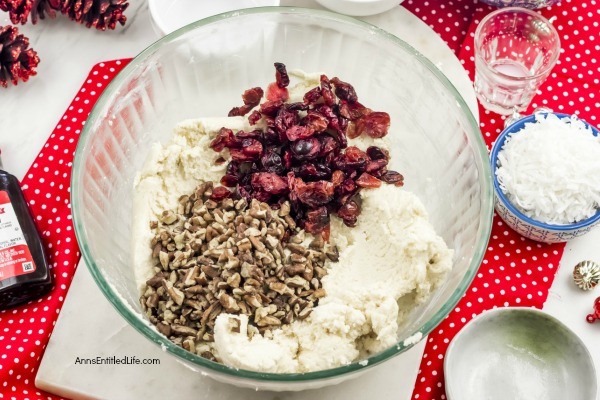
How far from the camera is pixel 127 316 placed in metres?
2.28

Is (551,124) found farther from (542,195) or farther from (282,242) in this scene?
(282,242)

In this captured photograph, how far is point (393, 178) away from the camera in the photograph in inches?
105

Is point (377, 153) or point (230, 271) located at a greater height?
point (377, 153)

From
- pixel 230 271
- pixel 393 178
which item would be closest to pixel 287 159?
pixel 393 178

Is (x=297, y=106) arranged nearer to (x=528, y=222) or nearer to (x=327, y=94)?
(x=327, y=94)

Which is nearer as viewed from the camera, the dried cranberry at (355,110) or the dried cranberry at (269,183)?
the dried cranberry at (269,183)

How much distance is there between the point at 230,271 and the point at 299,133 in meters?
0.54

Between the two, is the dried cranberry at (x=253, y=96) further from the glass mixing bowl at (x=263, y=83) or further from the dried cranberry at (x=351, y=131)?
the dried cranberry at (x=351, y=131)

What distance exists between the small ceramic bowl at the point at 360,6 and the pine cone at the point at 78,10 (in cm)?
86

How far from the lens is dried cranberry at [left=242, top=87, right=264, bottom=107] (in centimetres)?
286

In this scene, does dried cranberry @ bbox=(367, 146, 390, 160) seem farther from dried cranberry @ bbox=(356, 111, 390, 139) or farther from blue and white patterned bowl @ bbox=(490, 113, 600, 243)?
blue and white patterned bowl @ bbox=(490, 113, 600, 243)

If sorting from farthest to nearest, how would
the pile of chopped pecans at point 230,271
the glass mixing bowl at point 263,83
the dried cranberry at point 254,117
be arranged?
the dried cranberry at point 254,117
the glass mixing bowl at point 263,83
the pile of chopped pecans at point 230,271

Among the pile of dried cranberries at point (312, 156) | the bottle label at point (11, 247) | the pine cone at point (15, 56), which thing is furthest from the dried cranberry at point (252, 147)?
the pine cone at point (15, 56)

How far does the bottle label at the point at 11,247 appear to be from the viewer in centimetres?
282
